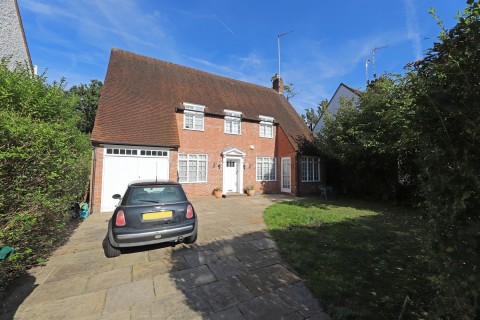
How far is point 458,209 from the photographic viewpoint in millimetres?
1521

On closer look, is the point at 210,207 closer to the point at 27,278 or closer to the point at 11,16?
the point at 27,278

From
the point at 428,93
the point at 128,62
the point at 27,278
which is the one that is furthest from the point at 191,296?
the point at 128,62

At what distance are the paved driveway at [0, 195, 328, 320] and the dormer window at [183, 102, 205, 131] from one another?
347 inches

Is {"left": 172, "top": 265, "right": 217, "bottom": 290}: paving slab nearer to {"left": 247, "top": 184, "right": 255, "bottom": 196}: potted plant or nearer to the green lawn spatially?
the green lawn

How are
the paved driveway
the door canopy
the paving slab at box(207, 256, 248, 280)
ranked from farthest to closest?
the door canopy → the paving slab at box(207, 256, 248, 280) → the paved driveway

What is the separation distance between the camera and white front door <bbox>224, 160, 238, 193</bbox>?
14365mm

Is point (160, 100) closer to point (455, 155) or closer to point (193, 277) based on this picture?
point (193, 277)

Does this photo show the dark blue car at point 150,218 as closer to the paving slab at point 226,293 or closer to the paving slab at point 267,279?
the paving slab at point 226,293

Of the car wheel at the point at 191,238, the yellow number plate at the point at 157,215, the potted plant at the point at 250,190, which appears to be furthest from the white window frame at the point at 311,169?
the yellow number plate at the point at 157,215

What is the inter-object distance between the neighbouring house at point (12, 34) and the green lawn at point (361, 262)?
449 inches

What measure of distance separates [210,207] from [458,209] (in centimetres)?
925

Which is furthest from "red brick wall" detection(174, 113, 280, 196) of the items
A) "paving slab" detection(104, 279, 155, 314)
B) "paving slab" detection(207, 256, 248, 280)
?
"paving slab" detection(104, 279, 155, 314)

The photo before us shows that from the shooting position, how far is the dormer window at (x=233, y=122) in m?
14.6

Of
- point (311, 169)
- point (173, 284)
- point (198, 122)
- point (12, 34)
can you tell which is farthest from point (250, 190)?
point (12, 34)
